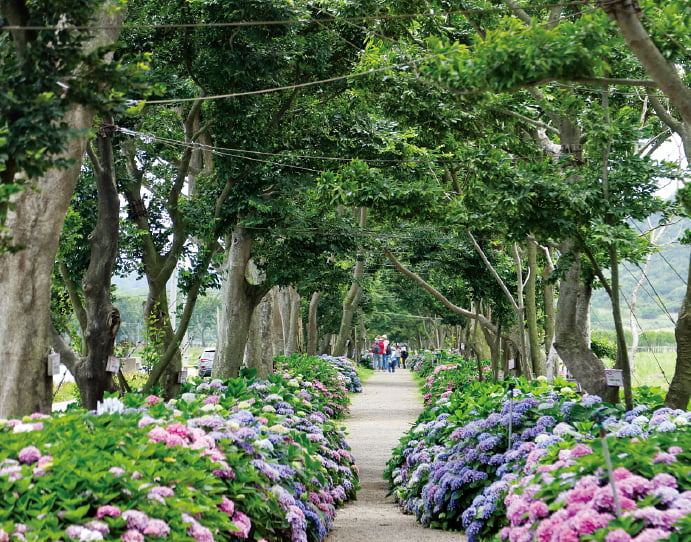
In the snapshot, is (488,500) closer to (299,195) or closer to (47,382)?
A: (47,382)

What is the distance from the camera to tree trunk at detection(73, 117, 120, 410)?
9.16m

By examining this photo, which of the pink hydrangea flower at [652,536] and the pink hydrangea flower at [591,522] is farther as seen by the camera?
the pink hydrangea flower at [591,522]

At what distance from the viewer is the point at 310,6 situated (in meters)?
12.0

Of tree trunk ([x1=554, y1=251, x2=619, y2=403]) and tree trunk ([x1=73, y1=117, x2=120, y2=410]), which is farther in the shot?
tree trunk ([x1=73, y1=117, x2=120, y2=410])

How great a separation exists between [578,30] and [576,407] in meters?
3.53

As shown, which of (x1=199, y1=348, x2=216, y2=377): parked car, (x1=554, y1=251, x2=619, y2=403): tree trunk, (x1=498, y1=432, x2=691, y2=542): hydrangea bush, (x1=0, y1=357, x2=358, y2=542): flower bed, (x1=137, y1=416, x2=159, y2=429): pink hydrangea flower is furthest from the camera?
(x1=199, y1=348, x2=216, y2=377): parked car

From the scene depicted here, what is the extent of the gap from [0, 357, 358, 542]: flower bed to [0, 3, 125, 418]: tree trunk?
2.47 feet

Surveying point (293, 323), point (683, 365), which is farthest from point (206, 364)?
point (683, 365)

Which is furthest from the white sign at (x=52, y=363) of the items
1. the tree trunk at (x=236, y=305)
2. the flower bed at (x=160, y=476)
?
the tree trunk at (x=236, y=305)

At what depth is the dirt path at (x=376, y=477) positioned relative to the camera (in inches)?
310

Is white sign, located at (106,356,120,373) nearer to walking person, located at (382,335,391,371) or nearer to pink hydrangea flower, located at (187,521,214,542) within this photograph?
pink hydrangea flower, located at (187,521,214,542)

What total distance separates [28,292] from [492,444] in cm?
450

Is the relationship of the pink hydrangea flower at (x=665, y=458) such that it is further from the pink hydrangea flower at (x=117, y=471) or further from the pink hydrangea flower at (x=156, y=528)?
the pink hydrangea flower at (x=117, y=471)

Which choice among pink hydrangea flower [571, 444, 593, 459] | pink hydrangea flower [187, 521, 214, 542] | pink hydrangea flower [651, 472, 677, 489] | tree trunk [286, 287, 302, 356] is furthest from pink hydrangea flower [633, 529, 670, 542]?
tree trunk [286, 287, 302, 356]
